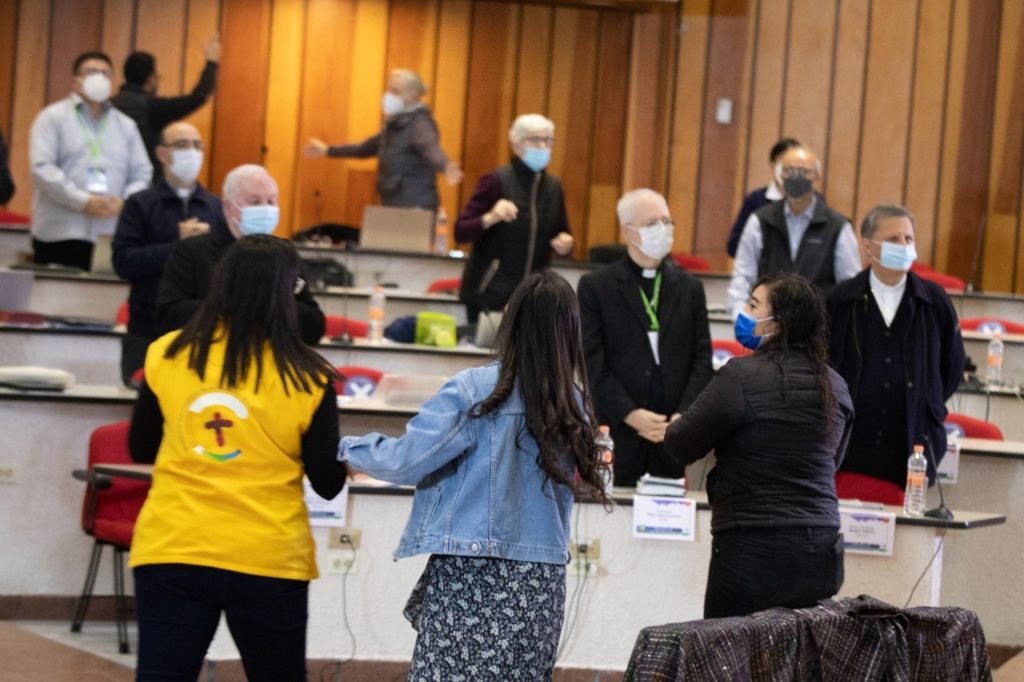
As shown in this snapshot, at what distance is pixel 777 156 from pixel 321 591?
4262 millimetres

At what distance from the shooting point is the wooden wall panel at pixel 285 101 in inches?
451

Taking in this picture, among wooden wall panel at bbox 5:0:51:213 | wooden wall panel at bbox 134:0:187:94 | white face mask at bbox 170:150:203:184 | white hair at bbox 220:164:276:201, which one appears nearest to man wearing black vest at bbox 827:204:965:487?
white hair at bbox 220:164:276:201

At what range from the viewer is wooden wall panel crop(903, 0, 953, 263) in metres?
10.8

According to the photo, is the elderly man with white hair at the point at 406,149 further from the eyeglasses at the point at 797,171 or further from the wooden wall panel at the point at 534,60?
the eyeglasses at the point at 797,171

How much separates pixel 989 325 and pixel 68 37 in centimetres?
677

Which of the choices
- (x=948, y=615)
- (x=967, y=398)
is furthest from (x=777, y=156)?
(x=948, y=615)

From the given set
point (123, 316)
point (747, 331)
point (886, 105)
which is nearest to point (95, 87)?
point (123, 316)

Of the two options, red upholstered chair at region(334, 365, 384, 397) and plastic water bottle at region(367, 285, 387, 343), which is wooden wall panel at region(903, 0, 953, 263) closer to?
plastic water bottle at region(367, 285, 387, 343)

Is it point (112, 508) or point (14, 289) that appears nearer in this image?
point (112, 508)

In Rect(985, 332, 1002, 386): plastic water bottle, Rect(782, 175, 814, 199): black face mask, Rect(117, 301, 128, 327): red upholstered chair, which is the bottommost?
Rect(117, 301, 128, 327): red upholstered chair

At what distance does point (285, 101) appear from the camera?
37.9 feet

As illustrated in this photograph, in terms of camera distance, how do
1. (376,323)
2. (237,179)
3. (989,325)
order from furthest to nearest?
(989,325) < (376,323) < (237,179)

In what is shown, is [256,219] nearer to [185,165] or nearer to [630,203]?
[630,203]

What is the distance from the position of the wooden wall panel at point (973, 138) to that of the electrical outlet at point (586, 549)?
7.00 m
